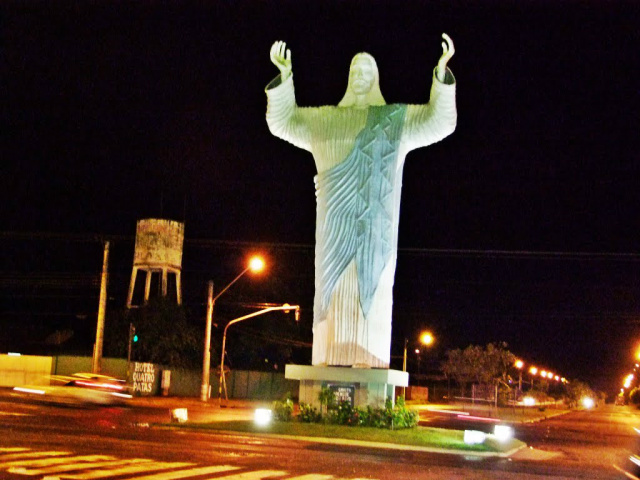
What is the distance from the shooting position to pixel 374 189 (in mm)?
24531

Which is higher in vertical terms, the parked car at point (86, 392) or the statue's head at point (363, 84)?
→ the statue's head at point (363, 84)

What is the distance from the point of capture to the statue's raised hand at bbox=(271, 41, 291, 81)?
79.5 ft

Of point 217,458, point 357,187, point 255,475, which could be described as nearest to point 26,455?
point 217,458

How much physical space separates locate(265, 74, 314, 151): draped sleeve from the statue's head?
1341 millimetres

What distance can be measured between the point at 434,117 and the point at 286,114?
4.47 meters

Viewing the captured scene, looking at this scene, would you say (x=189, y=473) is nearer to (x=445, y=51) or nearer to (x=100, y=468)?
(x=100, y=468)

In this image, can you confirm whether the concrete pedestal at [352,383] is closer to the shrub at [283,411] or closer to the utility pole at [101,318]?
the shrub at [283,411]

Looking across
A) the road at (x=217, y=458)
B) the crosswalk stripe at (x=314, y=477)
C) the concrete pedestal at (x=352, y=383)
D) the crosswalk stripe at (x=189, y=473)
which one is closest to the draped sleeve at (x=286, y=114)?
the concrete pedestal at (x=352, y=383)

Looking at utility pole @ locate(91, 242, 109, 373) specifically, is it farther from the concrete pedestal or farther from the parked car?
the concrete pedestal

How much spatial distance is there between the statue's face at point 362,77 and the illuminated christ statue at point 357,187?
0.10 feet

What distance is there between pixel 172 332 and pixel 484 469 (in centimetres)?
3427

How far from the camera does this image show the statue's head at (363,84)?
25.4 meters

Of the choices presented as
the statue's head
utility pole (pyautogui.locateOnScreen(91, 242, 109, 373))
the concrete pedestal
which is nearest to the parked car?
utility pole (pyautogui.locateOnScreen(91, 242, 109, 373))

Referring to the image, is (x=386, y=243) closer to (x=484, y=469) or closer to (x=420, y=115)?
(x=420, y=115)
